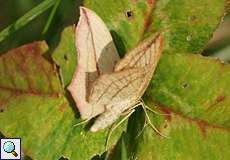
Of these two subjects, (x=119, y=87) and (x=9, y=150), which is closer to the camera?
(x=119, y=87)

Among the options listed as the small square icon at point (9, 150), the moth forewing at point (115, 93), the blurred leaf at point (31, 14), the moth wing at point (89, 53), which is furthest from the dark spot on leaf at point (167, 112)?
the blurred leaf at point (31, 14)

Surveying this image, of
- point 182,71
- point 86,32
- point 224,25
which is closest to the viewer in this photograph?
point 86,32

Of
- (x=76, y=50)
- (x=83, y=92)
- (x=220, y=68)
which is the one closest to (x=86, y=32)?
(x=76, y=50)

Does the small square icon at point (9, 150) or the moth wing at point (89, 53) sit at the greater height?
the moth wing at point (89, 53)

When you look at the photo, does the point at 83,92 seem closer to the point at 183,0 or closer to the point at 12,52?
the point at 12,52

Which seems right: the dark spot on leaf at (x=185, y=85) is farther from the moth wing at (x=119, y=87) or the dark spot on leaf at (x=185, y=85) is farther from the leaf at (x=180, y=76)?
the moth wing at (x=119, y=87)

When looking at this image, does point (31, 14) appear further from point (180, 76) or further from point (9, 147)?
point (180, 76)

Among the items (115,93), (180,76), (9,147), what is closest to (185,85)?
(180,76)

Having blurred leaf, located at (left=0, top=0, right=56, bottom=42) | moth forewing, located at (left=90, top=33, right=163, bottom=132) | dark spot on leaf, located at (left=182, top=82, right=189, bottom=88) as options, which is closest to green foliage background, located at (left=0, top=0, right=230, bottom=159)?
dark spot on leaf, located at (left=182, top=82, right=189, bottom=88)
